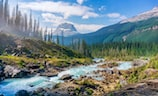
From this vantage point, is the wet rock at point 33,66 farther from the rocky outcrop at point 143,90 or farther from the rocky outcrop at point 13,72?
the rocky outcrop at point 143,90

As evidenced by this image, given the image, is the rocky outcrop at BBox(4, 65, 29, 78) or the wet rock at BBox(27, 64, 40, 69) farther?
the wet rock at BBox(27, 64, 40, 69)

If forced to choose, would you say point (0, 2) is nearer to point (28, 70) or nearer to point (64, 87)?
point (28, 70)

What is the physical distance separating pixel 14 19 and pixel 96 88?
132902 mm

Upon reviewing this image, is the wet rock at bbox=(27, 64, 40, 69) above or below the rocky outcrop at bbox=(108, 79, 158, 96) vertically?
below

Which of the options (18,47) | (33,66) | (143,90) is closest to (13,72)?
(33,66)

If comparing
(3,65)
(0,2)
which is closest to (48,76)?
(3,65)

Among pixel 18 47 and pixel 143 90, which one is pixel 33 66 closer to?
pixel 18 47

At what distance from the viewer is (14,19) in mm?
189375

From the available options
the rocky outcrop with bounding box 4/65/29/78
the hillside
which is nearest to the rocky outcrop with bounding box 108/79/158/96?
the rocky outcrop with bounding box 4/65/29/78

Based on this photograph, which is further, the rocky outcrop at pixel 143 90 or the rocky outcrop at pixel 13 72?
the rocky outcrop at pixel 13 72

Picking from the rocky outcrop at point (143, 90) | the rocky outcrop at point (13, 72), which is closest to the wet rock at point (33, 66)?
the rocky outcrop at point (13, 72)

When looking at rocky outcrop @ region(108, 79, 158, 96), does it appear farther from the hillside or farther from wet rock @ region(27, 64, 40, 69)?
the hillside

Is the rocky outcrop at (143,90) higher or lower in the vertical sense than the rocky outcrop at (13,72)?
higher

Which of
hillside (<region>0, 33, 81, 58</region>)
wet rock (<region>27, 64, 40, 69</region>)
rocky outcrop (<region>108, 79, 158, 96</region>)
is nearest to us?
rocky outcrop (<region>108, 79, 158, 96</region>)
